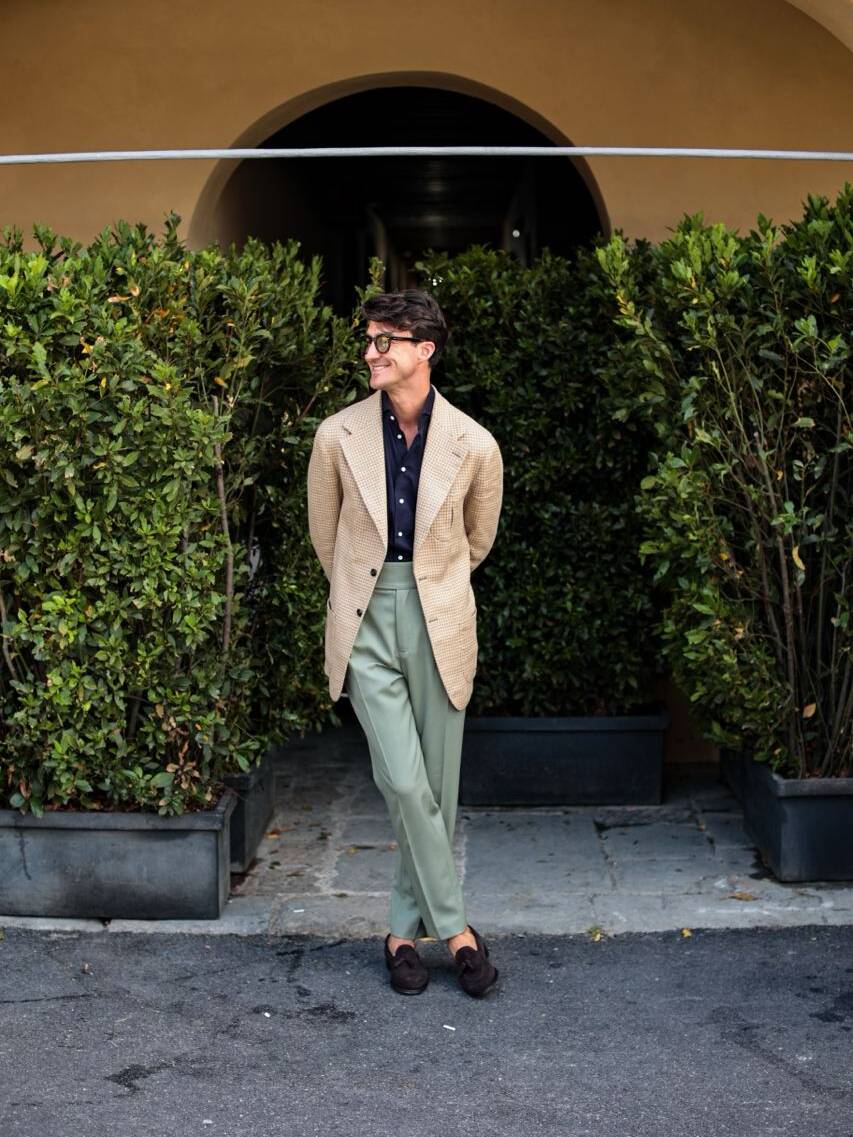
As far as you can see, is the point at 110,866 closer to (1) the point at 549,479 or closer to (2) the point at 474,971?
(2) the point at 474,971

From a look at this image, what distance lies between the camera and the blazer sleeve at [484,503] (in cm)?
452

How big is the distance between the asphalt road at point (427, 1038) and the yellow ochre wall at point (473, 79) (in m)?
3.63

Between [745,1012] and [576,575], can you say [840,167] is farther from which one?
[745,1012]

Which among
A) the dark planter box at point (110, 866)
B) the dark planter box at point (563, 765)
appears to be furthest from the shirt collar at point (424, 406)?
the dark planter box at point (563, 765)

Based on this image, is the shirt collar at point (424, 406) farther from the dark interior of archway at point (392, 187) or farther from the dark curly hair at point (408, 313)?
the dark interior of archway at point (392, 187)

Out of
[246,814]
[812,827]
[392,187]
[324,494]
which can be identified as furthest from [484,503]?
[392,187]

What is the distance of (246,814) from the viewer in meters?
5.64

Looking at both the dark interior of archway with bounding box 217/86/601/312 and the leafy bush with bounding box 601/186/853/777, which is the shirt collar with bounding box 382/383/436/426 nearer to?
the leafy bush with bounding box 601/186/853/777

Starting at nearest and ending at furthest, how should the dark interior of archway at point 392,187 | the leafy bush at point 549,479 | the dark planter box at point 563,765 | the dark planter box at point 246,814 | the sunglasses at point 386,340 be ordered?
the sunglasses at point 386,340
the dark planter box at point 246,814
the leafy bush at point 549,479
the dark planter box at point 563,765
the dark interior of archway at point 392,187

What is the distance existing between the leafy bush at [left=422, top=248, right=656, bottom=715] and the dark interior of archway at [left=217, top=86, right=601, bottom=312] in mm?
2100

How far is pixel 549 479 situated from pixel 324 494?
1973mm

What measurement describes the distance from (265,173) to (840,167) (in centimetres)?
386

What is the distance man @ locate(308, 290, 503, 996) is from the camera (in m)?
4.38

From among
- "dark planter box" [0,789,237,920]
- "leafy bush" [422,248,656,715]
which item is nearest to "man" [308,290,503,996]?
"dark planter box" [0,789,237,920]
